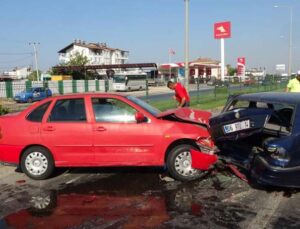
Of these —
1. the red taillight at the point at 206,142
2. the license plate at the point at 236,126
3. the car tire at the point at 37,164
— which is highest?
the license plate at the point at 236,126

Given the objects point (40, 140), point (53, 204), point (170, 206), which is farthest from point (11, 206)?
point (170, 206)

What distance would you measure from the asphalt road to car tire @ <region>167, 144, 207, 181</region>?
155 mm

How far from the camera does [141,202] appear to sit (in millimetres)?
6082

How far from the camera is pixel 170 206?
588 cm

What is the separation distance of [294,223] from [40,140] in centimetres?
427

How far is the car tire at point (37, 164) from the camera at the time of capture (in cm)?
751

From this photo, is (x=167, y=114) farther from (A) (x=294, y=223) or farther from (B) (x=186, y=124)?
(A) (x=294, y=223)

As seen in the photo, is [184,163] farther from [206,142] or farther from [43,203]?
[43,203]

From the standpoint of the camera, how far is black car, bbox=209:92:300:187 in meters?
5.86

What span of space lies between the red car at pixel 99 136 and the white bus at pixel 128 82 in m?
51.3

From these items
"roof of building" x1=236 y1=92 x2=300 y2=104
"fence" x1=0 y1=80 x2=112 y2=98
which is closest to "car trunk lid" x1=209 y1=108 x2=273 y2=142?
"roof of building" x1=236 y1=92 x2=300 y2=104

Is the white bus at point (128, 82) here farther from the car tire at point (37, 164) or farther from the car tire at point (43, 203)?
the car tire at point (43, 203)

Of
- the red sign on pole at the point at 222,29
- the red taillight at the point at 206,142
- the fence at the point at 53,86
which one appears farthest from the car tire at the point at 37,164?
the red sign on pole at the point at 222,29

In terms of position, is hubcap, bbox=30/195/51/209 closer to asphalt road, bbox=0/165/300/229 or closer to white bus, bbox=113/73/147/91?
asphalt road, bbox=0/165/300/229
